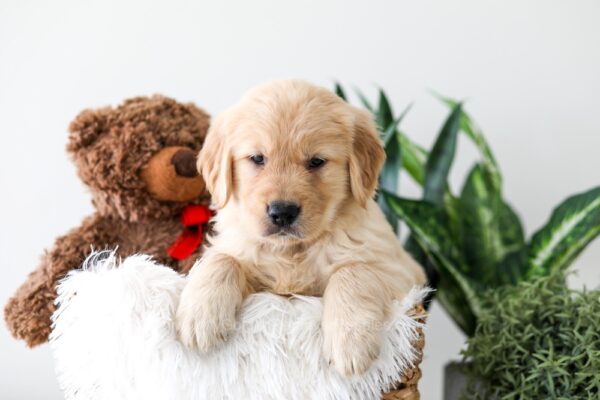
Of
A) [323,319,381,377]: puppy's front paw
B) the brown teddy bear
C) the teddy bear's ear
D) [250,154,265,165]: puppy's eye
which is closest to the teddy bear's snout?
the brown teddy bear

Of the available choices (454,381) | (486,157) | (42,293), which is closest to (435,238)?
(486,157)

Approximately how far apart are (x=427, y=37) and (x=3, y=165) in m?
1.70

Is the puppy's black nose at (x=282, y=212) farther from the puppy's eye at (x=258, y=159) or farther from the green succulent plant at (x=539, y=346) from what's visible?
the green succulent plant at (x=539, y=346)

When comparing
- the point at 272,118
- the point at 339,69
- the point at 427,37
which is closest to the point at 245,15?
the point at 339,69

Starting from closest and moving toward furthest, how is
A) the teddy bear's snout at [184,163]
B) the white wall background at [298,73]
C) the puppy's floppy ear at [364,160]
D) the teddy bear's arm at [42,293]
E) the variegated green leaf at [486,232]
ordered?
the puppy's floppy ear at [364,160] < the teddy bear's arm at [42,293] < the teddy bear's snout at [184,163] < the variegated green leaf at [486,232] < the white wall background at [298,73]

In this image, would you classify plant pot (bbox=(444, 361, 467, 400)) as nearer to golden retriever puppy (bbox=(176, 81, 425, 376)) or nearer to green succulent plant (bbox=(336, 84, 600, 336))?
green succulent plant (bbox=(336, 84, 600, 336))

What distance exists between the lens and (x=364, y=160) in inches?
51.9

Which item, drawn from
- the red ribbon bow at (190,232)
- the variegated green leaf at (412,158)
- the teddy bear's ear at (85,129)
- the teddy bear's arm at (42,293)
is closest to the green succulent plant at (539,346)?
the variegated green leaf at (412,158)

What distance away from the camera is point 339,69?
2.35 m

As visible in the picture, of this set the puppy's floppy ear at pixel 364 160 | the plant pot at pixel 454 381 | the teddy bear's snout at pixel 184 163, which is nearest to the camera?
the puppy's floppy ear at pixel 364 160

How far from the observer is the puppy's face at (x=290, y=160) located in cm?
119

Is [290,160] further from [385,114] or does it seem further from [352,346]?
[385,114]

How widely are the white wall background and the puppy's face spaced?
1.03 meters

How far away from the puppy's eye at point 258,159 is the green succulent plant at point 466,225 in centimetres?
62
